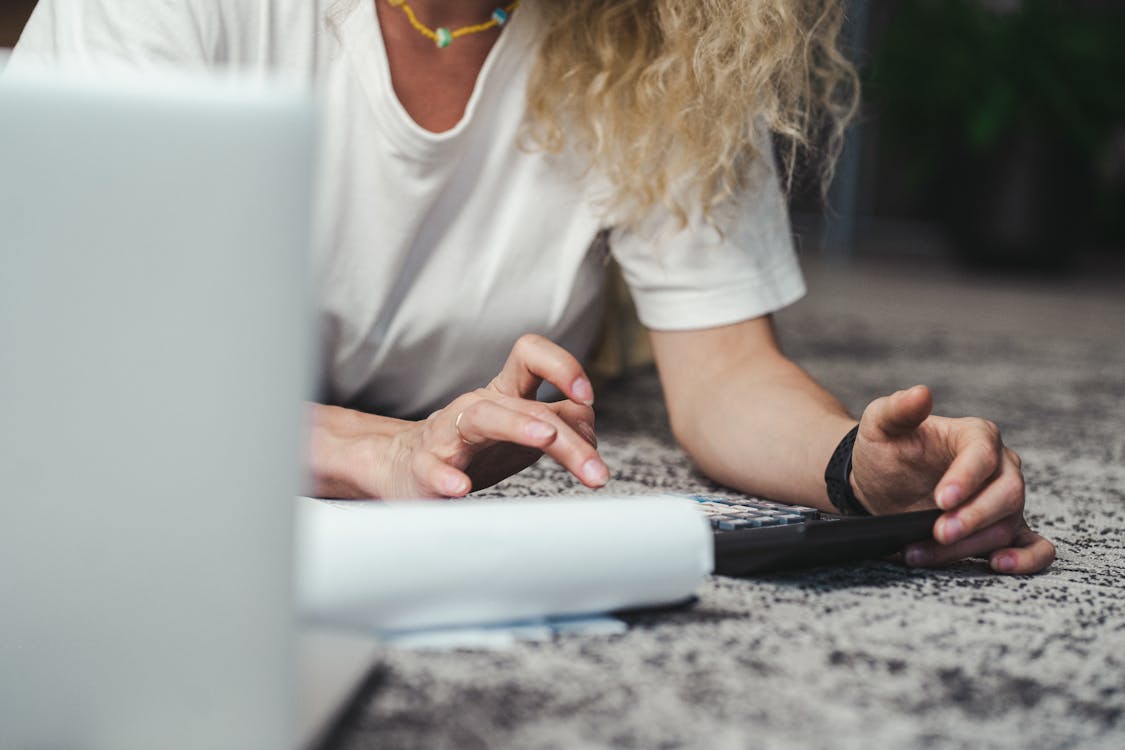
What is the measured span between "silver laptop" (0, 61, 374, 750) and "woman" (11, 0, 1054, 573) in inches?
13.3

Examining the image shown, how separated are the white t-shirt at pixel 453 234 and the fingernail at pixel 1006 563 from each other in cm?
30

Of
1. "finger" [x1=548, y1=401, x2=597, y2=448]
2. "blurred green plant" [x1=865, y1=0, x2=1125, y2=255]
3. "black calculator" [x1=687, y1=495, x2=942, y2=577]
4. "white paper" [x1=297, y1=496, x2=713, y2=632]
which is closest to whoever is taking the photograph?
"white paper" [x1=297, y1=496, x2=713, y2=632]

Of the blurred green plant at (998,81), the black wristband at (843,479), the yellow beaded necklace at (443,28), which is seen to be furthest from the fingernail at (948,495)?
the blurred green plant at (998,81)

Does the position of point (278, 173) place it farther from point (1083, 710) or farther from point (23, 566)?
point (1083, 710)

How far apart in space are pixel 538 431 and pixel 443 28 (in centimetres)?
39

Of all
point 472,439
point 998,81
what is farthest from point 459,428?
point 998,81

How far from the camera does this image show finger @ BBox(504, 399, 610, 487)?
60 cm

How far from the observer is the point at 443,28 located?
866 millimetres

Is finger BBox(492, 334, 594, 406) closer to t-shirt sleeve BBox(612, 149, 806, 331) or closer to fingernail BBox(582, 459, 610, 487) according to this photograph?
fingernail BBox(582, 459, 610, 487)

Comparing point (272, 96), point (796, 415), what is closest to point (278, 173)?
point (272, 96)

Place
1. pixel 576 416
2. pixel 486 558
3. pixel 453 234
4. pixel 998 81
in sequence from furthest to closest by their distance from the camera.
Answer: pixel 998 81
pixel 453 234
pixel 576 416
pixel 486 558

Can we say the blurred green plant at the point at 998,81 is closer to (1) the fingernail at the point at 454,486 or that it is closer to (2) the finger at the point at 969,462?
(2) the finger at the point at 969,462

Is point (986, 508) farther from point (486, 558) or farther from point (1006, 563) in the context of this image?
point (486, 558)

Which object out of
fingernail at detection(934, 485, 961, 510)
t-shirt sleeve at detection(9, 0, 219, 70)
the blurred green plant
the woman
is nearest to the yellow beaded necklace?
the woman
